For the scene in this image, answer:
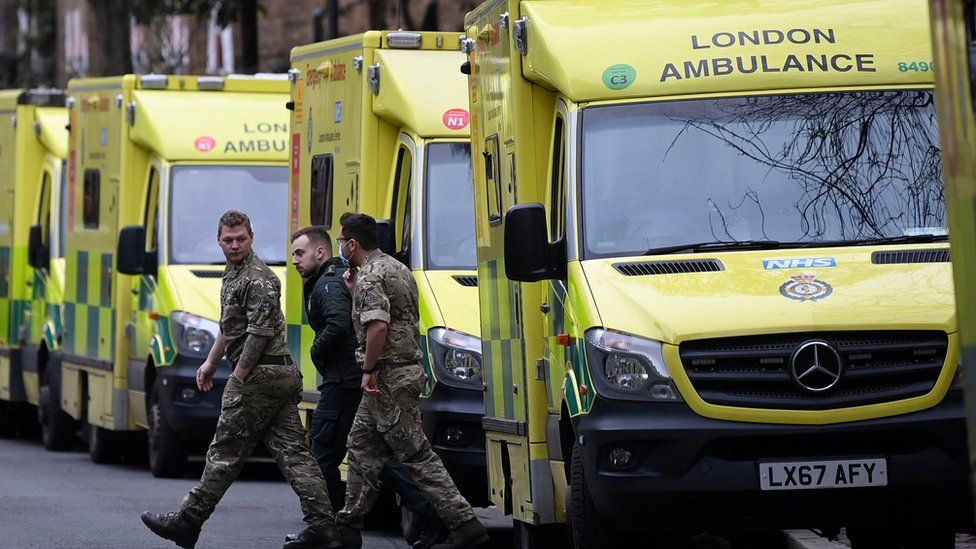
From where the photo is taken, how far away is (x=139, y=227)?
605 inches

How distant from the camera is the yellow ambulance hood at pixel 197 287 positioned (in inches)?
591

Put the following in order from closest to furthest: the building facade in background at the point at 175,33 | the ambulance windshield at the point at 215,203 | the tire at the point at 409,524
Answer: the tire at the point at 409,524
the ambulance windshield at the point at 215,203
the building facade in background at the point at 175,33

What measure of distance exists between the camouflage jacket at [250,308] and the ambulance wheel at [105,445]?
6897mm

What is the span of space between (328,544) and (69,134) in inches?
351

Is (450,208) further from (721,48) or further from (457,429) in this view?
(721,48)

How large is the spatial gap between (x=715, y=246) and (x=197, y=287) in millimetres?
7309

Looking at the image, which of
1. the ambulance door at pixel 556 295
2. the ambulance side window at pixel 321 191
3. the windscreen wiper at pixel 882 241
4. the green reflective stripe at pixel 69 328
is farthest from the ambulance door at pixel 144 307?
the windscreen wiper at pixel 882 241

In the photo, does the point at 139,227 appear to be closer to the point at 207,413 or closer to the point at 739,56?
the point at 207,413

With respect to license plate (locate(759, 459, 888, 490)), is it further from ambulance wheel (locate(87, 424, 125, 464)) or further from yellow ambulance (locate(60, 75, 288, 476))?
ambulance wheel (locate(87, 424, 125, 464))

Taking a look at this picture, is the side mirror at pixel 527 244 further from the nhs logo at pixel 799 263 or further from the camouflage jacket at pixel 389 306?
the camouflage jacket at pixel 389 306

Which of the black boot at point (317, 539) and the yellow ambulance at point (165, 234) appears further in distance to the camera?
the yellow ambulance at point (165, 234)

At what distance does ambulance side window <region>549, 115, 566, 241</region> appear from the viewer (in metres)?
9.01

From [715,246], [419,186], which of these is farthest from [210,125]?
[715,246]

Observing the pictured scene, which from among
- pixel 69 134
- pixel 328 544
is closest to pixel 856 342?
pixel 328 544
